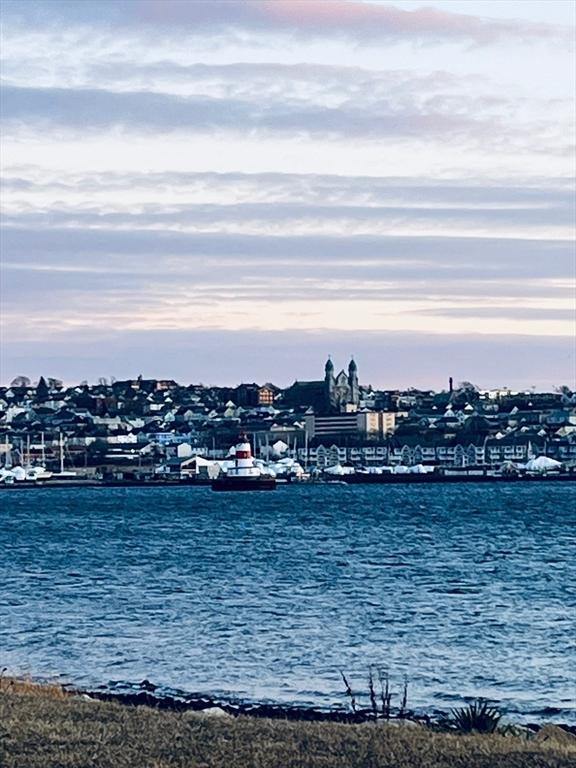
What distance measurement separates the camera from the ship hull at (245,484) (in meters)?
96.9

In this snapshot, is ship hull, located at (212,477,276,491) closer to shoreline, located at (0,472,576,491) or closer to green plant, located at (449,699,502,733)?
shoreline, located at (0,472,576,491)

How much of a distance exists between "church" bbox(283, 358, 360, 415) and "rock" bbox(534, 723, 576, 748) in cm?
16197

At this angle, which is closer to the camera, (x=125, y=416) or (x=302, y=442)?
(x=302, y=442)

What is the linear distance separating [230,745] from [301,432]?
5930 inches

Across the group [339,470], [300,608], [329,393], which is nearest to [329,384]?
[329,393]

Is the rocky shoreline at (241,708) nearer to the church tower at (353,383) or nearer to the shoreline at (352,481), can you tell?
the shoreline at (352,481)

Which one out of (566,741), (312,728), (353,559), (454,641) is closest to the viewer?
(312,728)

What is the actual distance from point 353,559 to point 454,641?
719 inches

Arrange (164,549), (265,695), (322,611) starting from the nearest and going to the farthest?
(265,695), (322,611), (164,549)

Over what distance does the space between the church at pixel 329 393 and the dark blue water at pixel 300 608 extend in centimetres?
11948

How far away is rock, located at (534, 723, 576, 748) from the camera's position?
12.4m

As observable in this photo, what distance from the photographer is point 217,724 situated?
11898 mm

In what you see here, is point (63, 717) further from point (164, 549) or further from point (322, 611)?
point (164, 549)

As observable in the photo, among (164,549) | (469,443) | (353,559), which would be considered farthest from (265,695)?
(469,443)
